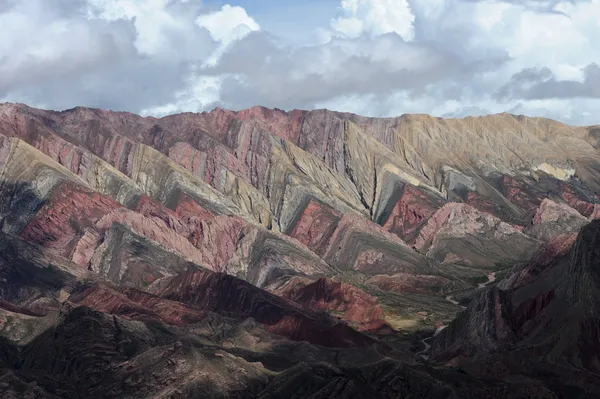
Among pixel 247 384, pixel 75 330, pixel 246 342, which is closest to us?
pixel 247 384

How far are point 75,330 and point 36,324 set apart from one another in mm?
12829

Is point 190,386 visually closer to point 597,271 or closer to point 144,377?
point 144,377

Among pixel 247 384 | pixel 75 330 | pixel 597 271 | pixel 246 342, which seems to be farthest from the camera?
pixel 246 342

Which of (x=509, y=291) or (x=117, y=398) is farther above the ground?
(x=509, y=291)

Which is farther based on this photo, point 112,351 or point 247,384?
point 112,351

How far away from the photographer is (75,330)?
565 ft

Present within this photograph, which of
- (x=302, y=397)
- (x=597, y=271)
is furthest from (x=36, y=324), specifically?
(x=597, y=271)

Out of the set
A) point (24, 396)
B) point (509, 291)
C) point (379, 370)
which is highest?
point (509, 291)

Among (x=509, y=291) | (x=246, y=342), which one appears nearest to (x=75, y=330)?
(x=246, y=342)

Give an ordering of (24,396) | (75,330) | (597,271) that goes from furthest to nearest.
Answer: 1. (75,330)
2. (597,271)
3. (24,396)

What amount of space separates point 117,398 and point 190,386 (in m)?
10.1

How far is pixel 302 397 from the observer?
128 m

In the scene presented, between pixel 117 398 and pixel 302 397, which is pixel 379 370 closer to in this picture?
pixel 302 397

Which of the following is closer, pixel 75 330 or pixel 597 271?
pixel 597 271
